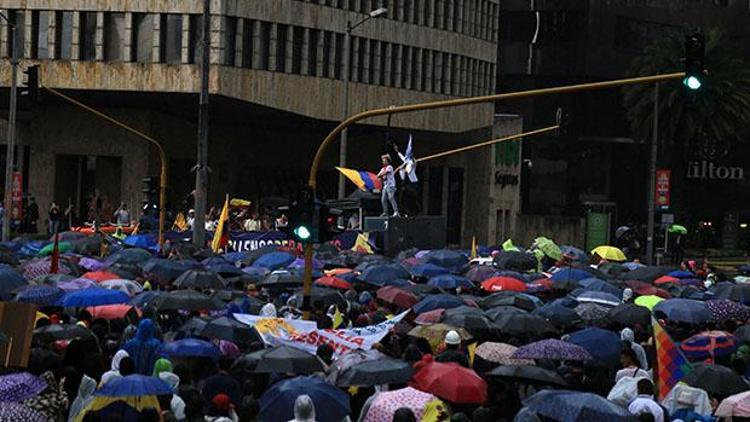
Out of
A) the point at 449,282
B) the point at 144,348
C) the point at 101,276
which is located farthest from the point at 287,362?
the point at 449,282

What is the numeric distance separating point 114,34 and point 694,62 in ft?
147

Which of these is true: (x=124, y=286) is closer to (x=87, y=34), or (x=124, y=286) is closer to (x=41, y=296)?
(x=41, y=296)

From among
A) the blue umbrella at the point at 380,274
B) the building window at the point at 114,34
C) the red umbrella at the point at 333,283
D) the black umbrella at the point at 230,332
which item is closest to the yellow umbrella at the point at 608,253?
the blue umbrella at the point at 380,274

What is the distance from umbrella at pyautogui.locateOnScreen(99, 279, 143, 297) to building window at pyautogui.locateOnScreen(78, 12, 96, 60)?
136ft

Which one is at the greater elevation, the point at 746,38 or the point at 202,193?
the point at 746,38

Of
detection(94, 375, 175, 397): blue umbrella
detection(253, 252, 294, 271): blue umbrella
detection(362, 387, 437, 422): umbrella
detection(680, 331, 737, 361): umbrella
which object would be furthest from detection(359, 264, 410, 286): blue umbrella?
detection(94, 375, 175, 397): blue umbrella

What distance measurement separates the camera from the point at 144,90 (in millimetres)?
63688

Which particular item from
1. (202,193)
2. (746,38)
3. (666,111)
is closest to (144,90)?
(202,193)

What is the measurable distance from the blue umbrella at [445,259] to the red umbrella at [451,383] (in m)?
16.7

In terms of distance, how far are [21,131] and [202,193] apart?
27258mm

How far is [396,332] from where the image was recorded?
20.5 meters

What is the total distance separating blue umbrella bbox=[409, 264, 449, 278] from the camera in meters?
29.3

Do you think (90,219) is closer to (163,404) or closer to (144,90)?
(144,90)

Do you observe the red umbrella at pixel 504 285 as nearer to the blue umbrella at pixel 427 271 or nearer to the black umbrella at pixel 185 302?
the blue umbrella at pixel 427 271
